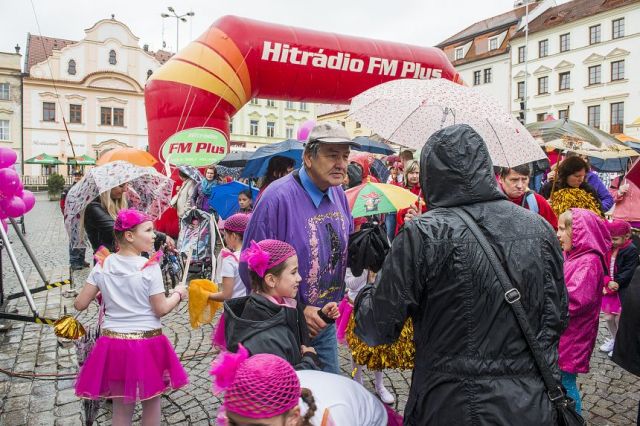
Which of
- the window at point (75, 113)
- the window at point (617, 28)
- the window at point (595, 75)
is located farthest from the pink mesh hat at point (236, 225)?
the window at point (75, 113)

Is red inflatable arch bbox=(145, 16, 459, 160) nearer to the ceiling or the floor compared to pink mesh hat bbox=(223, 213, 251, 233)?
nearer to the ceiling

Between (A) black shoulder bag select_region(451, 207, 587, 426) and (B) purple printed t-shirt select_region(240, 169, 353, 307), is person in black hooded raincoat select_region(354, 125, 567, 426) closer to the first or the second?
(A) black shoulder bag select_region(451, 207, 587, 426)

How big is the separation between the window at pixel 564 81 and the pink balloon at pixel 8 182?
1648 inches

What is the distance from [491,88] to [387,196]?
148 ft

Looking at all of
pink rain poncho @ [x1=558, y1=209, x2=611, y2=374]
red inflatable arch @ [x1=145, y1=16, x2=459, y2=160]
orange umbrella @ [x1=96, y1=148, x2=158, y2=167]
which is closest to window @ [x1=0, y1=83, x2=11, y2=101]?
red inflatable arch @ [x1=145, y1=16, x2=459, y2=160]

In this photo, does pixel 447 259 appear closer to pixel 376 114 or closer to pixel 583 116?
pixel 376 114

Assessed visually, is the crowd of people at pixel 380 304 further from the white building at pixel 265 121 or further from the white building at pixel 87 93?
the white building at pixel 265 121

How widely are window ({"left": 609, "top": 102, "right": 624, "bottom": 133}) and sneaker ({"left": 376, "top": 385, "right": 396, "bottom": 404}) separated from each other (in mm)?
38036

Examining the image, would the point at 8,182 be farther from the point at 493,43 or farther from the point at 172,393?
the point at 493,43

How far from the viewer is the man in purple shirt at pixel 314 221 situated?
2.57 m

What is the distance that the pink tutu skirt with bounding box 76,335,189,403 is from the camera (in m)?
2.77

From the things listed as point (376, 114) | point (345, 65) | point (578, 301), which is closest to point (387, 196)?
point (376, 114)

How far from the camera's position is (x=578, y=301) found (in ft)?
10.4

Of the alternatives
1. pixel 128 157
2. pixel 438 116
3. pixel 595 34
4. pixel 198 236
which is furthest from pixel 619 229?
pixel 595 34
